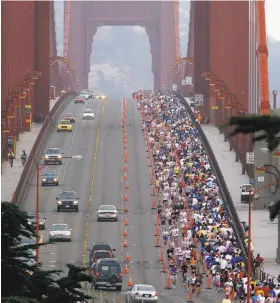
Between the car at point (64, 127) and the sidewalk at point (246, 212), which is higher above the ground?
the car at point (64, 127)

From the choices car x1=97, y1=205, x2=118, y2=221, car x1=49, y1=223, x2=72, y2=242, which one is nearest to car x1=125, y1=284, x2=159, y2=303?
car x1=49, y1=223, x2=72, y2=242

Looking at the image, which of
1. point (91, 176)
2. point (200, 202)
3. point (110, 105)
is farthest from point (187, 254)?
point (110, 105)

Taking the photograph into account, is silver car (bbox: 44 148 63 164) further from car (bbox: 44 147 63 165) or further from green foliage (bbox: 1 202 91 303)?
green foliage (bbox: 1 202 91 303)

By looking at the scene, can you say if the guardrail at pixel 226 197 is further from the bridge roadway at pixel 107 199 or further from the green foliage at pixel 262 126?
the green foliage at pixel 262 126

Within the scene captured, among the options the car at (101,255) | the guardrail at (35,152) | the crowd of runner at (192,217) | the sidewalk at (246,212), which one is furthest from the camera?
the guardrail at (35,152)

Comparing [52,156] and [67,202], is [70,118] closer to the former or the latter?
[52,156]

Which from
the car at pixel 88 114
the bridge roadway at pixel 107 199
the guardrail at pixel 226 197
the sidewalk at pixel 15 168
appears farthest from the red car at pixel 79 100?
the guardrail at pixel 226 197
